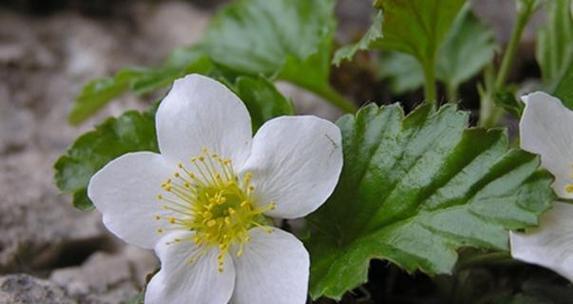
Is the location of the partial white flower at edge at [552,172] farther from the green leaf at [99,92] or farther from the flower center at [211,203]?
the green leaf at [99,92]

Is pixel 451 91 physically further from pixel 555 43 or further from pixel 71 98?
pixel 71 98

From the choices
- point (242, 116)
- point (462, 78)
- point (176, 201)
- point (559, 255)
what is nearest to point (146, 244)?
point (176, 201)

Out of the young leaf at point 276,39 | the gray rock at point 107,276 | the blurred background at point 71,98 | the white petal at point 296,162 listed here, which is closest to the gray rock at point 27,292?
the blurred background at point 71,98

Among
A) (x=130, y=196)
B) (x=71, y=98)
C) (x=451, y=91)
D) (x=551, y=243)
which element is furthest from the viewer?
(x=71, y=98)

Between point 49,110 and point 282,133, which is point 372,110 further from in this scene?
point 49,110

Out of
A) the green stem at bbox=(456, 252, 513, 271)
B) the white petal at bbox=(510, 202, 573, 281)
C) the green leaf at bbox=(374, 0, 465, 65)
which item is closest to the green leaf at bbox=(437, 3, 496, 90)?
the green leaf at bbox=(374, 0, 465, 65)

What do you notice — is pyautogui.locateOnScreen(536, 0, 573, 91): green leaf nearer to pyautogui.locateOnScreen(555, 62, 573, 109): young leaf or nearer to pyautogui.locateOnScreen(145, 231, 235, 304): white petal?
pyautogui.locateOnScreen(555, 62, 573, 109): young leaf

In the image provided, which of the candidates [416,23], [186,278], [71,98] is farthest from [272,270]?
[71,98]

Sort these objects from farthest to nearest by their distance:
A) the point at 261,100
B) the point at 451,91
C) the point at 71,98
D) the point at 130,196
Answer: the point at 71,98
the point at 451,91
the point at 261,100
the point at 130,196
